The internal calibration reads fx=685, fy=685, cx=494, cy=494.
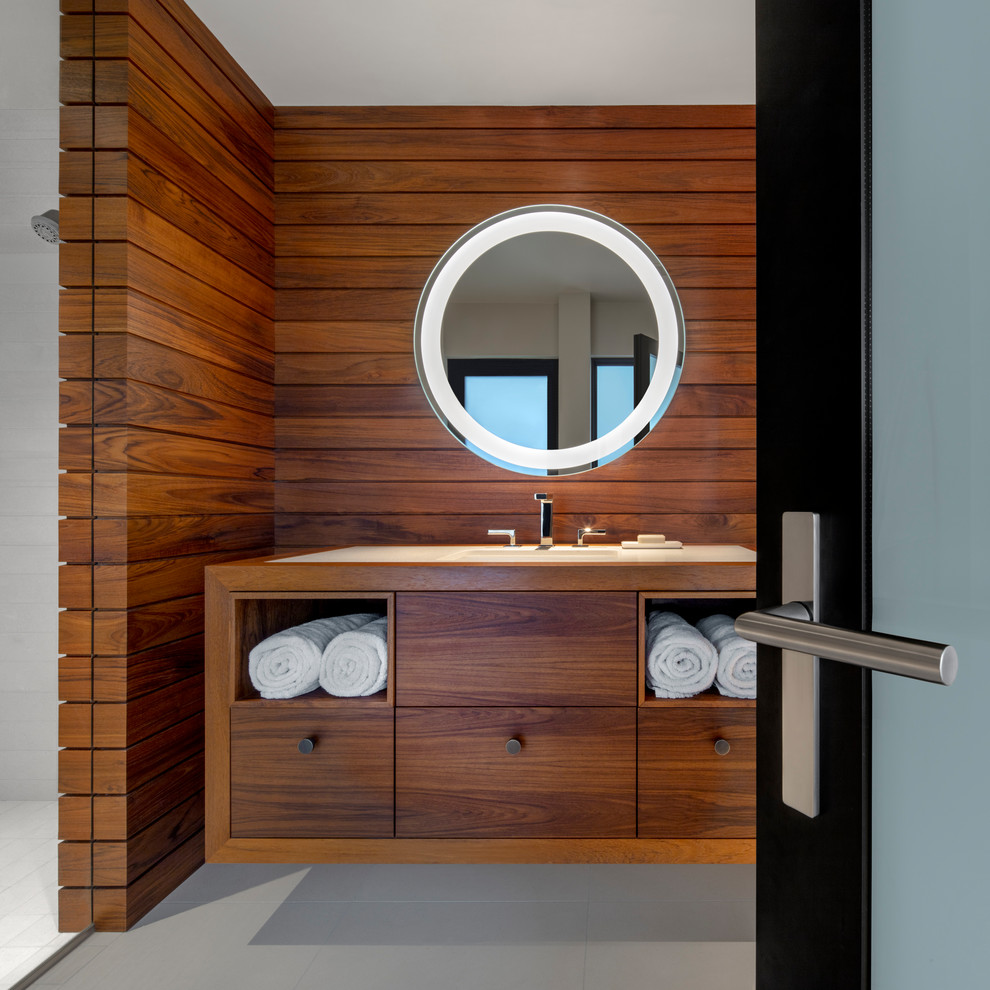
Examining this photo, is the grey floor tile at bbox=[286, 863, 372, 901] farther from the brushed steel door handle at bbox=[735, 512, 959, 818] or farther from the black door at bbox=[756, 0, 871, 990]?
the brushed steel door handle at bbox=[735, 512, 959, 818]

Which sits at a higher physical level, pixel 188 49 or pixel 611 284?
pixel 188 49

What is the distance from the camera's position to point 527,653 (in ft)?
5.17

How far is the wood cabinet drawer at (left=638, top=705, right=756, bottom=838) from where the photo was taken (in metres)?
1.56

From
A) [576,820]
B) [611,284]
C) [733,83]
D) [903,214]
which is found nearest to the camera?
[903,214]

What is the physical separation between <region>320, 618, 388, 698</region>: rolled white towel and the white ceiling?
1.56 metres

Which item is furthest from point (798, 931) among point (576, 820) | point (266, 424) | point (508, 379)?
point (266, 424)

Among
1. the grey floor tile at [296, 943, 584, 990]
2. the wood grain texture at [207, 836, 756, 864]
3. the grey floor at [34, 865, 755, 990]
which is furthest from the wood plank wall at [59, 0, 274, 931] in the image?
the grey floor tile at [296, 943, 584, 990]

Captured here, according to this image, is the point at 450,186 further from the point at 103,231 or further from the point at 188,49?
the point at 103,231

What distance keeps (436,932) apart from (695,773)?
2.17 ft

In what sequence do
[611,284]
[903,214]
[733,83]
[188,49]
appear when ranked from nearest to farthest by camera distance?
[903,214] < [188,49] < [733,83] < [611,284]

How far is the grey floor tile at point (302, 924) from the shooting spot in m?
1.44

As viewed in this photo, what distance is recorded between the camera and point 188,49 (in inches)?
67.0

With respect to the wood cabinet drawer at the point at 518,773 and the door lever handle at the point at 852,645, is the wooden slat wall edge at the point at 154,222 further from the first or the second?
the door lever handle at the point at 852,645

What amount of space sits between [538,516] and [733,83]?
4.55 ft
